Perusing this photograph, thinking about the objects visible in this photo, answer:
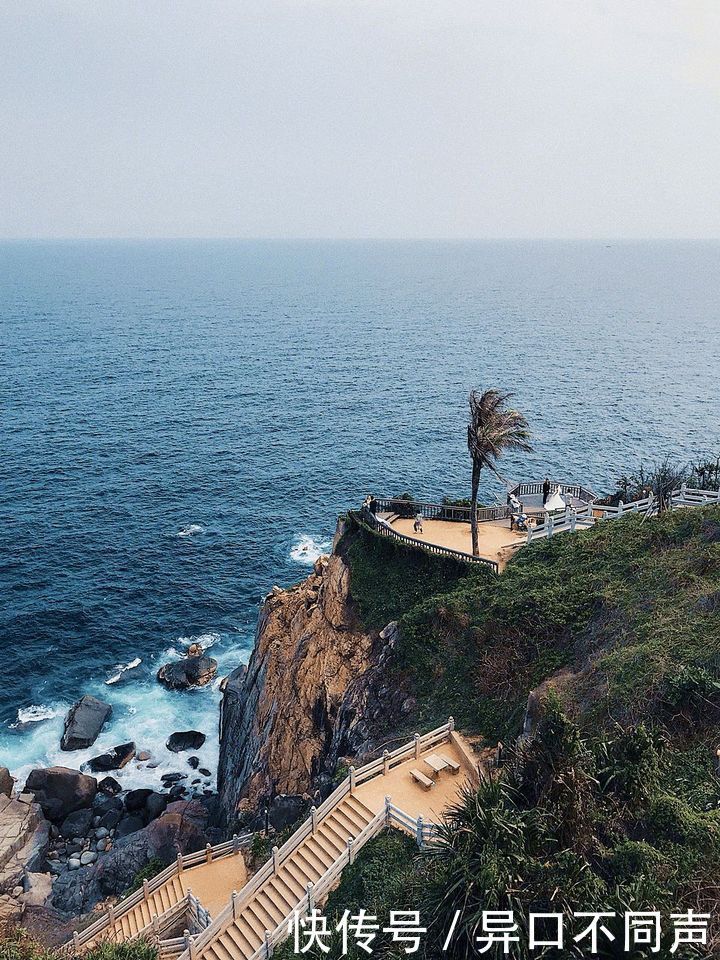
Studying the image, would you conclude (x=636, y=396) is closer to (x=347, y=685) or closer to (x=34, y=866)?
(x=347, y=685)

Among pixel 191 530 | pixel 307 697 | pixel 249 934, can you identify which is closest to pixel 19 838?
pixel 307 697

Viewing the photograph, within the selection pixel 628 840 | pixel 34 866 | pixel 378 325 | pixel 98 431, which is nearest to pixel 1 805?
pixel 34 866

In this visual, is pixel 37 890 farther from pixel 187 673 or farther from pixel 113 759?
pixel 187 673

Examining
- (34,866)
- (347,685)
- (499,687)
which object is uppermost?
(499,687)

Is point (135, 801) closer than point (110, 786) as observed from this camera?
Yes

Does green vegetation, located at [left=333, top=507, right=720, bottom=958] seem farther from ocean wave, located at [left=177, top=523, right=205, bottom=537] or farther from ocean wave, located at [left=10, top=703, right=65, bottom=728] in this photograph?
ocean wave, located at [left=177, top=523, right=205, bottom=537]

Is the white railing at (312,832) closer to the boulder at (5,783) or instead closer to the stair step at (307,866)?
the stair step at (307,866)

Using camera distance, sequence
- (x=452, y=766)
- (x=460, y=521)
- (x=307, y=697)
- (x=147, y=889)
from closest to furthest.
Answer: (x=452, y=766)
(x=147, y=889)
(x=307, y=697)
(x=460, y=521)
